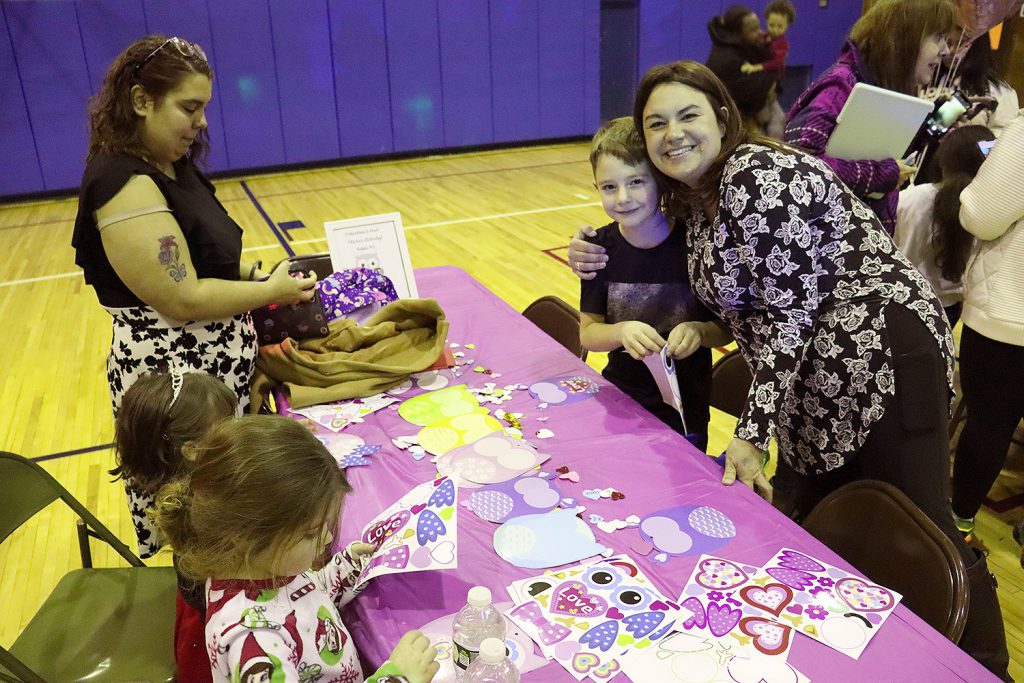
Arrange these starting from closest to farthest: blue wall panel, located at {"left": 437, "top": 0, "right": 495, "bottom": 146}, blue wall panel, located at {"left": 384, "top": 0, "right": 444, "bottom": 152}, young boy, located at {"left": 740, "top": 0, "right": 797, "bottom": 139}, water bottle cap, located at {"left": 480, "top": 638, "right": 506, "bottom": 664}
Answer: water bottle cap, located at {"left": 480, "top": 638, "right": 506, "bottom": 664}, young boy, located at {"left": 740, "top": 0, "right": 797, "bottom": 139}, blue wall panel, located at {"left": 384, "top": 0, "right": 444, "bottom": 152}, blue wall panel, located at {"left": 437, "top": 0, "right": 495, "bottom": 146}

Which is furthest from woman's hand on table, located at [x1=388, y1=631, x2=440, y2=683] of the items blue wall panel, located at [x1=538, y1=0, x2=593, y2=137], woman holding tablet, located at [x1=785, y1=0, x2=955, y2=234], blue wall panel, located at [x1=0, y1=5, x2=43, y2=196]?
blue wall panel, located at [x1=538, y1=0, x2=593, y2=137]

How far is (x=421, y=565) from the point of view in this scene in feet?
4.71

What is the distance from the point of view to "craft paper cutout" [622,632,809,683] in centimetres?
122

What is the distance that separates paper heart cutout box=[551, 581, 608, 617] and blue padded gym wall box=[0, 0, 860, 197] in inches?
311

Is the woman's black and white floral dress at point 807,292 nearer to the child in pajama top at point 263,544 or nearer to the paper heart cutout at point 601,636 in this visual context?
the paper heart cutout at point 601,636

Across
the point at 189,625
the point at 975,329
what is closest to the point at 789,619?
the point at 189,625

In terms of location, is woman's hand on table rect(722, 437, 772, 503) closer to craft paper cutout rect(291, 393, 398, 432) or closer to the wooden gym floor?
craft paper cutout rect(291, 393, 398, 432)

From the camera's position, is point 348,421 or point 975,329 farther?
point 975,329

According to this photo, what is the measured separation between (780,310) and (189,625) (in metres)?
1.35

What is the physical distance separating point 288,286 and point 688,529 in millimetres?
1320

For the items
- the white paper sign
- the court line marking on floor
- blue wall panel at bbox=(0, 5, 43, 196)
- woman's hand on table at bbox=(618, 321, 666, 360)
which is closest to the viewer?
woman's hand on table at bbox=(618, 321, 666, 360)

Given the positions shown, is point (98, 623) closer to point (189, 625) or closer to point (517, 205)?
point (189, 625)

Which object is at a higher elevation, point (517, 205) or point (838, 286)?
point (838, 286)

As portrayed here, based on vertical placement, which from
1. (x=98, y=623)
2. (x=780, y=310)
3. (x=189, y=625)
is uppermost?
(x=780, y=310)
